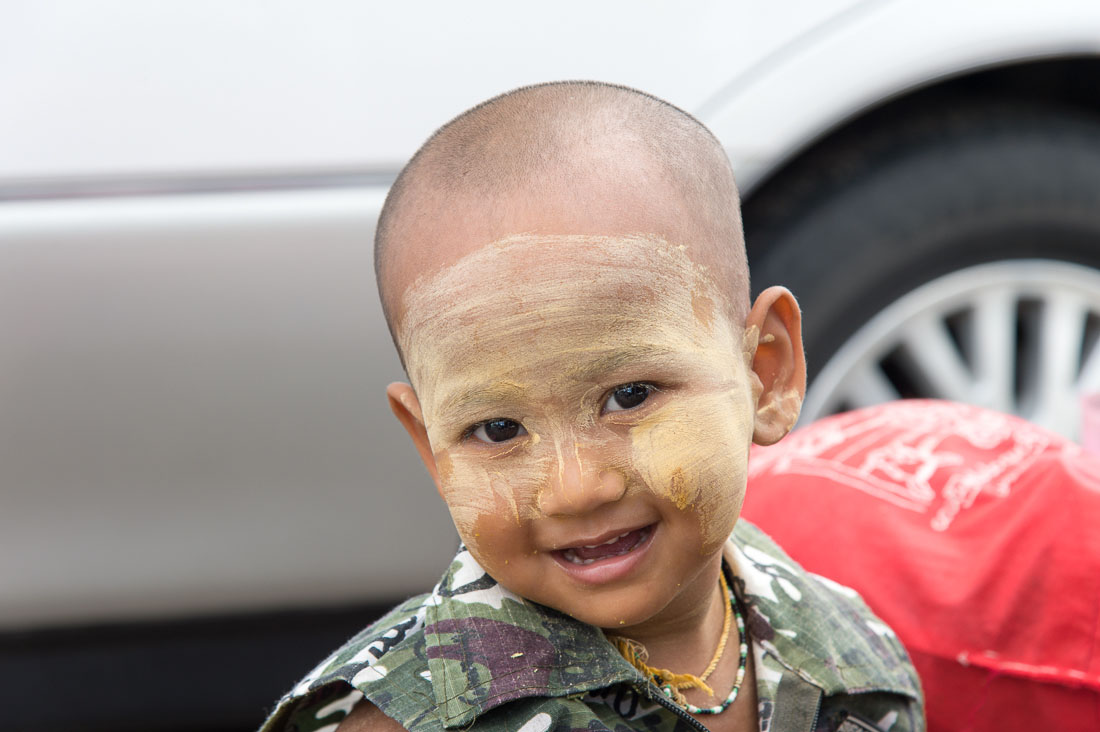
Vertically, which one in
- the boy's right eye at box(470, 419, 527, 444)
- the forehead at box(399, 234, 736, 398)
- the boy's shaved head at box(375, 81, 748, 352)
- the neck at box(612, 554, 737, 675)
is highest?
the boy's shaved head at box(375, 81, 748, 352)

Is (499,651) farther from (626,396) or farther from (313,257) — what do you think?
(313,257)

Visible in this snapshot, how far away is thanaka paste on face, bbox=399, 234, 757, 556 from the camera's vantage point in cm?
117

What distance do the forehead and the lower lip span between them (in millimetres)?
202

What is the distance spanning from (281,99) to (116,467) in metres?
0.72

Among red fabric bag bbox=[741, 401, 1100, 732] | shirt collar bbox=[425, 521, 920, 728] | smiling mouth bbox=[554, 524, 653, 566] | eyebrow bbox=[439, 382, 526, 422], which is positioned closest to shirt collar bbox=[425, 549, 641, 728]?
shirt collar bbox=[425, 521, 920, 728]

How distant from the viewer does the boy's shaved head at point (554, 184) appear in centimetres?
119

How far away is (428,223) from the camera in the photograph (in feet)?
3.98

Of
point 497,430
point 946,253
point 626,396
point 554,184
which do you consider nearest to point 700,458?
point 626,396

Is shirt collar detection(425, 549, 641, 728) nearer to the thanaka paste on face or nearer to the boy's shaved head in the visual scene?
the thanaka paste on face

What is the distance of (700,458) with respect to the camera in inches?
48.3

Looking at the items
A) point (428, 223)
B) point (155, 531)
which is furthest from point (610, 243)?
Result: point (155, 531)

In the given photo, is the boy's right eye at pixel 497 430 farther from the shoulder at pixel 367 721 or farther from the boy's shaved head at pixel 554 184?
the shoulder at pixel 367 721

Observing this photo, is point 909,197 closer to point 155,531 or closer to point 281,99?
point 281,99

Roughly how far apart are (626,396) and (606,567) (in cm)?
17
